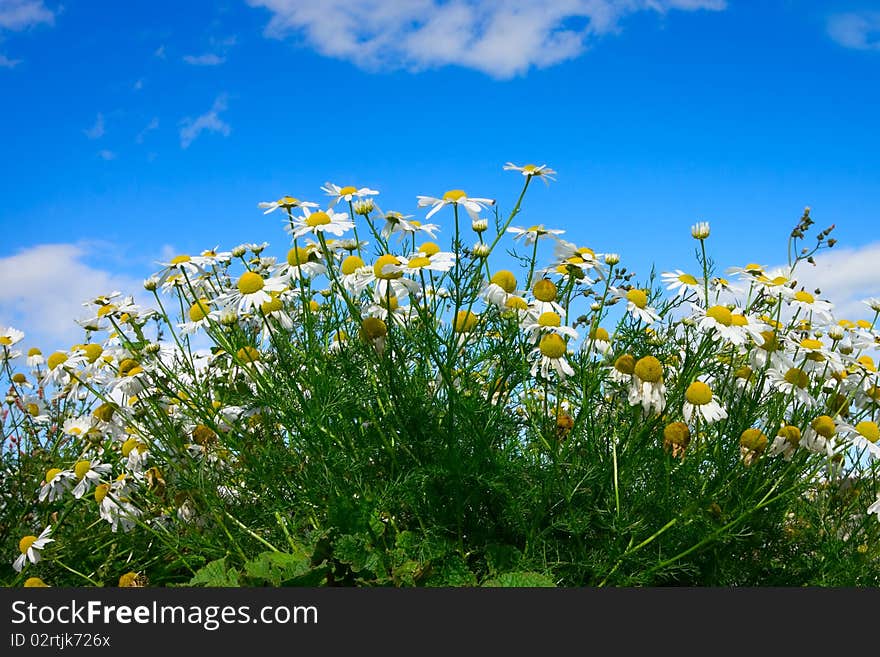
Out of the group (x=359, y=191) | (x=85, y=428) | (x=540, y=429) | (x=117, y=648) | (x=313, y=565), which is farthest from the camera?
(x=85, y=428)

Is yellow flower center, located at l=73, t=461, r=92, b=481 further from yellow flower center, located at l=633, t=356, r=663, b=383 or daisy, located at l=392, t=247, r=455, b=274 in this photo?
yellow flower center, located at l=633, t=356, r=663, b=383

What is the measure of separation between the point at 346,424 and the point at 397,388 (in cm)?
42

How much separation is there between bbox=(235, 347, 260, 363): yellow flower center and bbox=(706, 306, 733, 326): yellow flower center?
7.11 feet

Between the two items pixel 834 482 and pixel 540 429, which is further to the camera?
pixel 834 482

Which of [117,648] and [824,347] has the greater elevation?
[824,347]

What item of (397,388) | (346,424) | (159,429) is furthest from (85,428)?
(397,388)

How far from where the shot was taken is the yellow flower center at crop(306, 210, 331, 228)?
11.3 ft

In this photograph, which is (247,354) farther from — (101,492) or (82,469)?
(82,469)

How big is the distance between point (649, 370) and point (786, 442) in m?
0.85

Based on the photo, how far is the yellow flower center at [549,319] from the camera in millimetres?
3414

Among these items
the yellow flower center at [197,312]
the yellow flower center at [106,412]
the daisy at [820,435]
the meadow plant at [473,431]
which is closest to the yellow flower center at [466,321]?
the meadow plant at [473,431]

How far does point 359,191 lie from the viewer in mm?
3678

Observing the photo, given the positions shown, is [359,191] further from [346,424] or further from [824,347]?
[824,347]

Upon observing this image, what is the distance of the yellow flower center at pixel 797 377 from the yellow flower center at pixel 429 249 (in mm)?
1696
